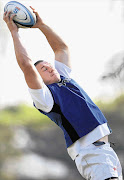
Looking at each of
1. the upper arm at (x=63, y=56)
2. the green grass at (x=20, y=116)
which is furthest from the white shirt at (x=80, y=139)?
the green grass at (x=20, y=116)

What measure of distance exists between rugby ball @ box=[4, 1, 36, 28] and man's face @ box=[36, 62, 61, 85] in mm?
399

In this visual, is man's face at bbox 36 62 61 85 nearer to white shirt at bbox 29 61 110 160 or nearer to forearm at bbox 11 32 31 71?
white shirt at bbox 29 61 110 160

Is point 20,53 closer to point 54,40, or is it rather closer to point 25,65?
point 25,65

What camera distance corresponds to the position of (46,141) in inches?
493

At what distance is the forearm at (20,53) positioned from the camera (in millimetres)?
3145

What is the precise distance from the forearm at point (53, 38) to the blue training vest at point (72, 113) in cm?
53

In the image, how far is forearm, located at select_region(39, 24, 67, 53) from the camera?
12.4 feet

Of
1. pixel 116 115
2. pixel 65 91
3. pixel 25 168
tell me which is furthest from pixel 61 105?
pixel 25 168

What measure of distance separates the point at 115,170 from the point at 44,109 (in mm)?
748

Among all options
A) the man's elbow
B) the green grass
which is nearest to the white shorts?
the man's elbow

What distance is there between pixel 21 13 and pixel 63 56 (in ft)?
1.77

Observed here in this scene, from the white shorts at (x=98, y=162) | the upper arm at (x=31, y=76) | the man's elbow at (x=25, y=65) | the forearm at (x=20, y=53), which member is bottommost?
the white shorts at (x=98, y=162)

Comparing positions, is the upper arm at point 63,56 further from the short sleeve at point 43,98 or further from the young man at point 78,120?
the short sleeve at point 43,98

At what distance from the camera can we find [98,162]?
3.30 metres
